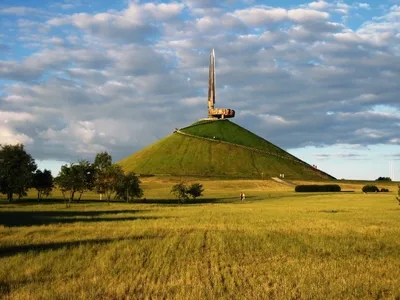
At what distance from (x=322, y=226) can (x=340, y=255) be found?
604 inches

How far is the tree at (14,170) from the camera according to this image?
8775cm

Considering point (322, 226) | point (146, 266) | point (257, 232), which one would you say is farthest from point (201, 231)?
point (146, 266)

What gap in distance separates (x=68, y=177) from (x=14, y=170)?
10793 millimetres

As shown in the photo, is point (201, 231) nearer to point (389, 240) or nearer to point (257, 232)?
point (257, 232)

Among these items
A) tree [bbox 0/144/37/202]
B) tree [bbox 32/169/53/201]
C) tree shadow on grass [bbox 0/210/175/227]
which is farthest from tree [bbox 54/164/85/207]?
tree shadow on grass [bbox 0/210/175/227]

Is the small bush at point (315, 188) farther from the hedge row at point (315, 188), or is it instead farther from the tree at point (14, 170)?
the tree at point (14, 170)

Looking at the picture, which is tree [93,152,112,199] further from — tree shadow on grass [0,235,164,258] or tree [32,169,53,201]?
tree shadow on grass [0,235,164,258]

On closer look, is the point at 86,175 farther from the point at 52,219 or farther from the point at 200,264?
the point at 200,264

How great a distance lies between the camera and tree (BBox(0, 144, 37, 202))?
87.8 meters

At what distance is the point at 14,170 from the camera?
8912cm

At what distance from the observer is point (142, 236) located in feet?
101

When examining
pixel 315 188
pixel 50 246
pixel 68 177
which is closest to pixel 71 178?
pixel 68 177

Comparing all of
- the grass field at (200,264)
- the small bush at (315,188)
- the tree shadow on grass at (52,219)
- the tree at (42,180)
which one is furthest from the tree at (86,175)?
the small bush at (315,188)

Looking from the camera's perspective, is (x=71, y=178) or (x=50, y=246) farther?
(x=71, y=178)
